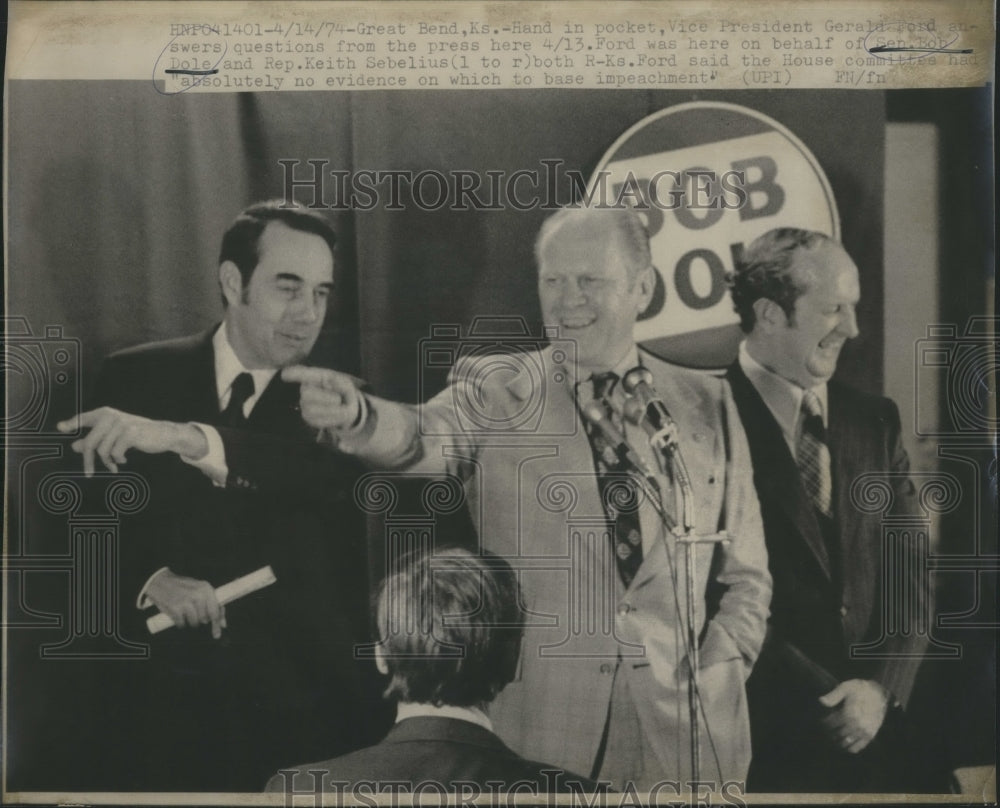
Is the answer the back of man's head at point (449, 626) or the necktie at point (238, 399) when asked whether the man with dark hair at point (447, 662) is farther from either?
the necktie at point (238, 399)

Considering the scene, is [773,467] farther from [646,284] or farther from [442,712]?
[442,712]

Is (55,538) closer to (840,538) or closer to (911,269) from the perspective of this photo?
(840,538)

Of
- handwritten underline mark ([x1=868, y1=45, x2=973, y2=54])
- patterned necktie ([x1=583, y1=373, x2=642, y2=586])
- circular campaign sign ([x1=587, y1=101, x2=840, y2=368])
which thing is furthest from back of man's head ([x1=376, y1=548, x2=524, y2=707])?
handwritten underline mark ([x1=868, y1=45, x2=973, y2=54])

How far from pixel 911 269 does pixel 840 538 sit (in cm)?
79

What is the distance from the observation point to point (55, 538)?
2.88 m

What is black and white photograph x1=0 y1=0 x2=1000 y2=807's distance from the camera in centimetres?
285

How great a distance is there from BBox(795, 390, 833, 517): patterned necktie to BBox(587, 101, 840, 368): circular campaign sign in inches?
10.7

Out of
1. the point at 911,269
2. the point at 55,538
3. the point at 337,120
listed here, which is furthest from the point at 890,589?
the point at 55,538

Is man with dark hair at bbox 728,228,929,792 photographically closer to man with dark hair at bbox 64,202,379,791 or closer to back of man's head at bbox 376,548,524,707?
back of man's head at bbox 376,548,524,707

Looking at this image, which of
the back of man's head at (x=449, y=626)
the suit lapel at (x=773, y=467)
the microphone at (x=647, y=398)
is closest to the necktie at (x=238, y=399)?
the back of man's head at (x=449, y=626)

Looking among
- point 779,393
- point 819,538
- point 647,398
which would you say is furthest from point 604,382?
point 819,538

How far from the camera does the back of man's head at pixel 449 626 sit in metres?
2.84

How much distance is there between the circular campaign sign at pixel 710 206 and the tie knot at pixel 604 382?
0.13m

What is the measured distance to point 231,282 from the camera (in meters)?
2.88
